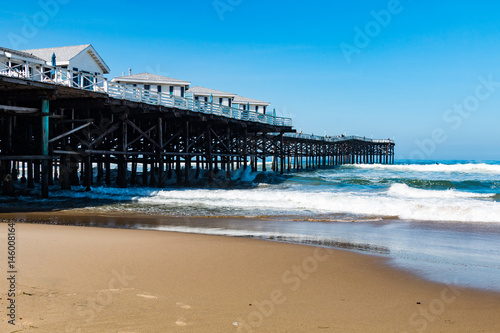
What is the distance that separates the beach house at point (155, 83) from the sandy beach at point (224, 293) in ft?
99.1

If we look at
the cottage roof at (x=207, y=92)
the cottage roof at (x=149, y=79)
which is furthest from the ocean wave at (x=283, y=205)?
the cottage roof at (x=207, y=92)

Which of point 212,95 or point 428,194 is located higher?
point 212,95

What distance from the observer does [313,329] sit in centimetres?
352

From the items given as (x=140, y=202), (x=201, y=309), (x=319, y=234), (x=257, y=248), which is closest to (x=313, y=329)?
(x=201, y=309)

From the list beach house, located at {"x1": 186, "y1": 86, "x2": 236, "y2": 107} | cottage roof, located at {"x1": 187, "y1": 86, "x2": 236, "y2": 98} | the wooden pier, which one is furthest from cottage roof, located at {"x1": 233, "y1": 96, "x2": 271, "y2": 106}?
the wooden pier

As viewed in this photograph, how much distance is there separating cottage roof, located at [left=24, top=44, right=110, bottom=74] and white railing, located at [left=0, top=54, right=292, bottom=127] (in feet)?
4.76

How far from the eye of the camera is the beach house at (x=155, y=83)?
35.2 meters

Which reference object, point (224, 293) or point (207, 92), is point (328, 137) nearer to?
point (207, 92)

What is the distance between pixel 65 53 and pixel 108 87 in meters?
12.6

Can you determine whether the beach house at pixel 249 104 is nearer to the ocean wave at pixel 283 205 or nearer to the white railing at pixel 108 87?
the white railing at pixel 108 87

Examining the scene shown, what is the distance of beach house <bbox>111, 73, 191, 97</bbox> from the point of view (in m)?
35.2

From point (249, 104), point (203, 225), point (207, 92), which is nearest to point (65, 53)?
point (207, 92)

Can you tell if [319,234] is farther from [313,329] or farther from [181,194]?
[181,194]

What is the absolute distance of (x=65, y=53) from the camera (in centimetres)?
2822
